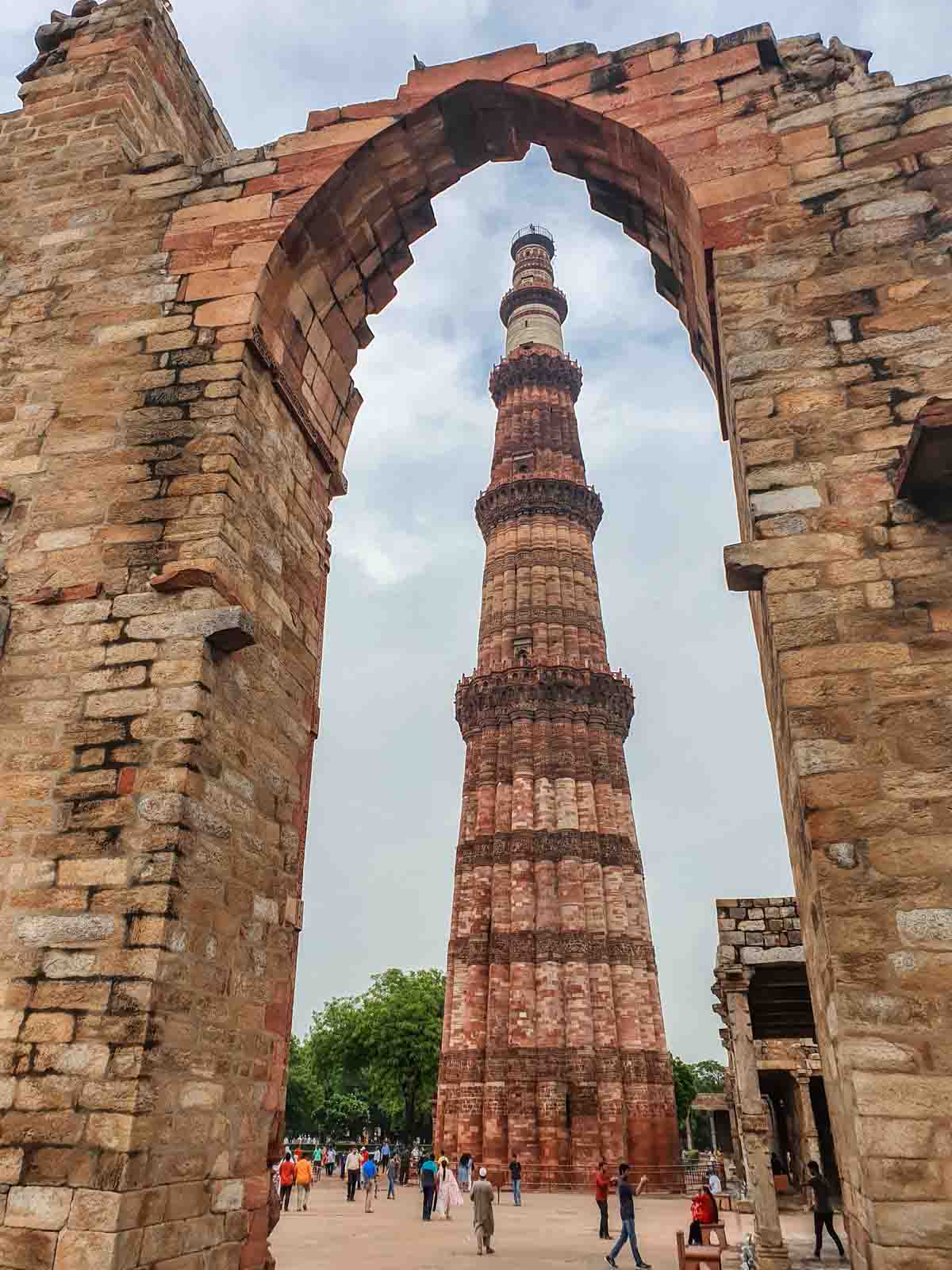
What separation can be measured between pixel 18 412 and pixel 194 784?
270 centimetres

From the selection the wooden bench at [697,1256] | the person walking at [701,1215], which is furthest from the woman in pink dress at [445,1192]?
the wooden bench at [697,1256]

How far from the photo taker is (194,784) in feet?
13.9

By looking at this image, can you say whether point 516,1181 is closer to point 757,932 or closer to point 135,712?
point 757,932

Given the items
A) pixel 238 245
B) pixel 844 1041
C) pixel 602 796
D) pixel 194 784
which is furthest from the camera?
pixel 602 796

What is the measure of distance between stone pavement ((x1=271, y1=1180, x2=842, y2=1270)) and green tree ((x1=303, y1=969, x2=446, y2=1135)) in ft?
49.7

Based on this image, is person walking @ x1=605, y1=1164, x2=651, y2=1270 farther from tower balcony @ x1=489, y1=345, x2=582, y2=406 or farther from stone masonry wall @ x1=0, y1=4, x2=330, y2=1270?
tower balcony @ x1=489, y1=345, x2=582, y2=406

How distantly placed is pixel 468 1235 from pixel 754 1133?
5613 millimetres

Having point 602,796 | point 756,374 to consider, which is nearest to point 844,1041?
point 756,374

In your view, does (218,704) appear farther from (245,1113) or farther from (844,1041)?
(844,1041)

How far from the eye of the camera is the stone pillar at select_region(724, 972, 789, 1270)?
852 cm

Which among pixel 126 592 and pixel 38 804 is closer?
pixel 38 804

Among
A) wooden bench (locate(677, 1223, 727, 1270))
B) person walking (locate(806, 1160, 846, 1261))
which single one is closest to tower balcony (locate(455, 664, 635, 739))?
person walking (locate(806, 1160, 846, 1261))

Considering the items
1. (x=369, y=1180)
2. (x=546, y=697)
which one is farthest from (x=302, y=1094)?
(x=369, y=1180)

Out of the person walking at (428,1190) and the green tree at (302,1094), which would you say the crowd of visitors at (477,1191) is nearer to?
the person walking at (428,1190)
